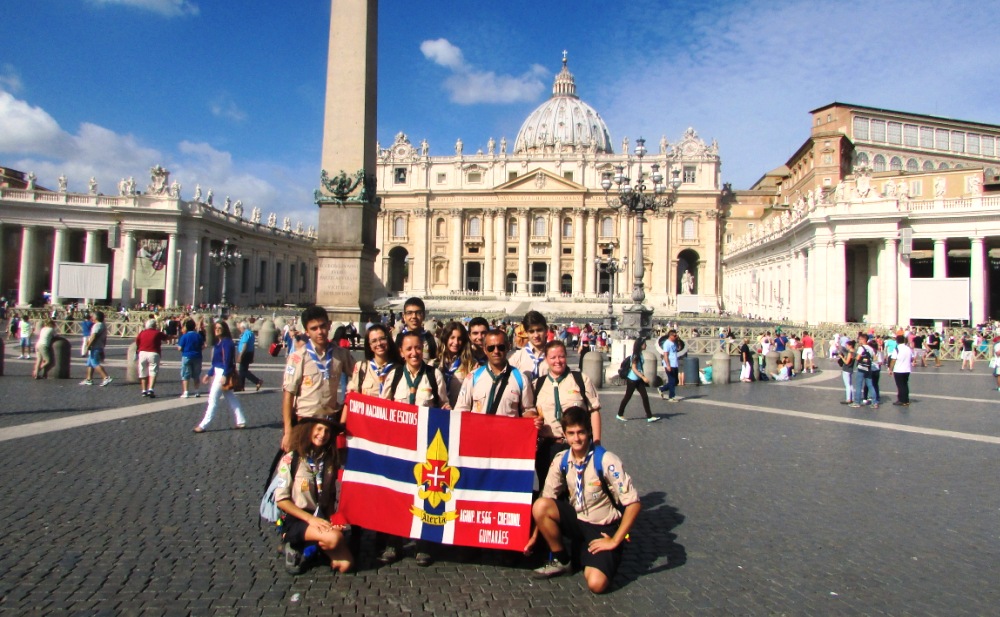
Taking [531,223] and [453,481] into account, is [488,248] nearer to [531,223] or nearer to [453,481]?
[531,223]

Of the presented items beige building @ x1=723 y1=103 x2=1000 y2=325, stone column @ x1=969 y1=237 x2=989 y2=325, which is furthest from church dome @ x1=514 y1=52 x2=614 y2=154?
stone column @ x1=969 y1=237 x2=989 y2=325

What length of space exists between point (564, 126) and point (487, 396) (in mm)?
90574

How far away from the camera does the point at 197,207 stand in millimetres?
44250

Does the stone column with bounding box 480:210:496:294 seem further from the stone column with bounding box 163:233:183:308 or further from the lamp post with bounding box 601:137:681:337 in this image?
the lamp post with bounding box 601:137:681:337

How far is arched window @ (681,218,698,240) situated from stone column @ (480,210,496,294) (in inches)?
781

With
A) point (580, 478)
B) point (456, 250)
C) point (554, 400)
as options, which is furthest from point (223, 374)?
point (456, 250)

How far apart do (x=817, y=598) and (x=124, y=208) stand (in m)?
47.6

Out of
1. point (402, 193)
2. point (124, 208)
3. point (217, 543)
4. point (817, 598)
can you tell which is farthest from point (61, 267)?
point (402, 193)

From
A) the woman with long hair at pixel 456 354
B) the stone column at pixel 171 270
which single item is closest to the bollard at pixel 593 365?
the woman with long hair at pixel 456 354

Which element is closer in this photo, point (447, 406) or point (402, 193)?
point (447, 406)

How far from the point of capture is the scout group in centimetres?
388

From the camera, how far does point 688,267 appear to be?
71.4 metres

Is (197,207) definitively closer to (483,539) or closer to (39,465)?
(39,465)

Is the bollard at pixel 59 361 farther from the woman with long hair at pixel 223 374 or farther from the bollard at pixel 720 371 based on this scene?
the bollard at pixel 720 371
